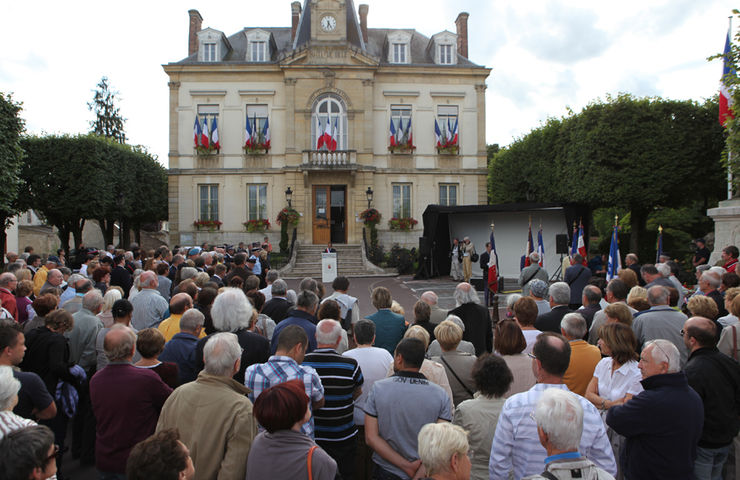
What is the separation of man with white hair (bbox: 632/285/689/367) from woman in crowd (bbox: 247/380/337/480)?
11.6 ft

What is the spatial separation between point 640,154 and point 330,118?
1372cm

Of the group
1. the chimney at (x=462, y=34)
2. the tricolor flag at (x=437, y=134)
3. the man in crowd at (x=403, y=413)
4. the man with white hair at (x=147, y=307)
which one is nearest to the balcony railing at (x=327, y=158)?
the tricolor flag at (x=437, y=134)

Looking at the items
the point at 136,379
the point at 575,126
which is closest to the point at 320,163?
the point at 575,126

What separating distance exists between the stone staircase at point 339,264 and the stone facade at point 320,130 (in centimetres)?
92

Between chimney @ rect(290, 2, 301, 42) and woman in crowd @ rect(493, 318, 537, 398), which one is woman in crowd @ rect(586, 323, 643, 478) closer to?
woman in crowd @ rect(493, 318, 537, 398)

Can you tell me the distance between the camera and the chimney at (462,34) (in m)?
26.7

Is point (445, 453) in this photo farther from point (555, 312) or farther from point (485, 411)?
point (555, 312)

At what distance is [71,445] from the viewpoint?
5.35 meters

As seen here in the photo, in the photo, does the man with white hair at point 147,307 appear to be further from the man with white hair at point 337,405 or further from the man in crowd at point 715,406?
the man in crowd at point 715,406

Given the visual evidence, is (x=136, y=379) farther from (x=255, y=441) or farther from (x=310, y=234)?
(x=310, y=234)

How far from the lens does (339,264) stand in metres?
22.4

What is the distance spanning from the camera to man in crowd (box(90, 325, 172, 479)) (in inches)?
127

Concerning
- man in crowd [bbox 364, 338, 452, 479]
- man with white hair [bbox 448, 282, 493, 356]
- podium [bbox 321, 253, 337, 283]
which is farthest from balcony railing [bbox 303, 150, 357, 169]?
man in crowd [bbox 364, 338, 452, 479]

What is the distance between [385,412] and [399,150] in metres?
22.5
